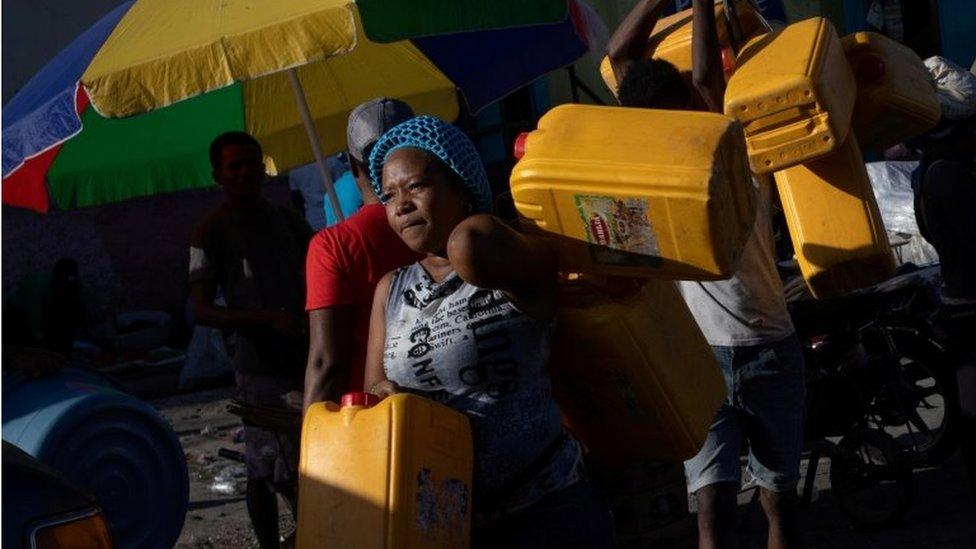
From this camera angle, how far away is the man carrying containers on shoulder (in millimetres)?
4688

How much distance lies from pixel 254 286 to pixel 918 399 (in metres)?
2.81

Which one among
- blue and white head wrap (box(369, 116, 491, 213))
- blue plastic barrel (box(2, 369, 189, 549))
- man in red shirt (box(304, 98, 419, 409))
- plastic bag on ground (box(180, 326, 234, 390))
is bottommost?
plastic bag on ground (box(180, 326, 234, 390))

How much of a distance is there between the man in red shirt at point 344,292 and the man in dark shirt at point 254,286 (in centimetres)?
191

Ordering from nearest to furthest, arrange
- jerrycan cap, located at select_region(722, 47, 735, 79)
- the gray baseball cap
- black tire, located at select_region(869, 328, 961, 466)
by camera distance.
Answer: jerrycan cap, located at select_region(722, 47, 735, 79)
the gray baseball cap
black tire, located at select_region(869, 328, 961, 466)

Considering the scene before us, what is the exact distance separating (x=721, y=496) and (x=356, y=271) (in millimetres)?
1369

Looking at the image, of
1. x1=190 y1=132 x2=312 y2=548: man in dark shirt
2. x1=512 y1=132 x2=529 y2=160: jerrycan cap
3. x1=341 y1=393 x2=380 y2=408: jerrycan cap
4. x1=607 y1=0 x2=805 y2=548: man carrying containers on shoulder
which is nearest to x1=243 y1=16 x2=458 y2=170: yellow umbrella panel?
x1=190 y1=132 x2=312 y2=548: man in dark shirt

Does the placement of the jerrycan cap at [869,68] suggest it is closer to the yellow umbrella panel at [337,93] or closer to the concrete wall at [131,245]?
the yellow umbrella panel at [337,93]

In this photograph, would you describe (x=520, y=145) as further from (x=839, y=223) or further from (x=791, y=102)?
(x=839, y=223)

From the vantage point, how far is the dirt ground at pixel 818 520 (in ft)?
20.2

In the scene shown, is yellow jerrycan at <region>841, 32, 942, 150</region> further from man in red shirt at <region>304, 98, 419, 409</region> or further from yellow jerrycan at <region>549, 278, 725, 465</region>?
man in red shirt at <region>304, 98, 419, 409</region>

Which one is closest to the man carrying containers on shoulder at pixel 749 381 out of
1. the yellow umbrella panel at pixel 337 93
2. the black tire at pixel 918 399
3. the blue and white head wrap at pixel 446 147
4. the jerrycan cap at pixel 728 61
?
the jerrycan cap at pixel 728 61

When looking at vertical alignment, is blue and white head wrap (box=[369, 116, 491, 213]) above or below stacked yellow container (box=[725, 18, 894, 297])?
above

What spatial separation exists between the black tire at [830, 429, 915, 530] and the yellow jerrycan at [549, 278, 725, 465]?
9.69ft

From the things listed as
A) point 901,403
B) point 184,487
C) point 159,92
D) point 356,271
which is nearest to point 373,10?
point 159,92
